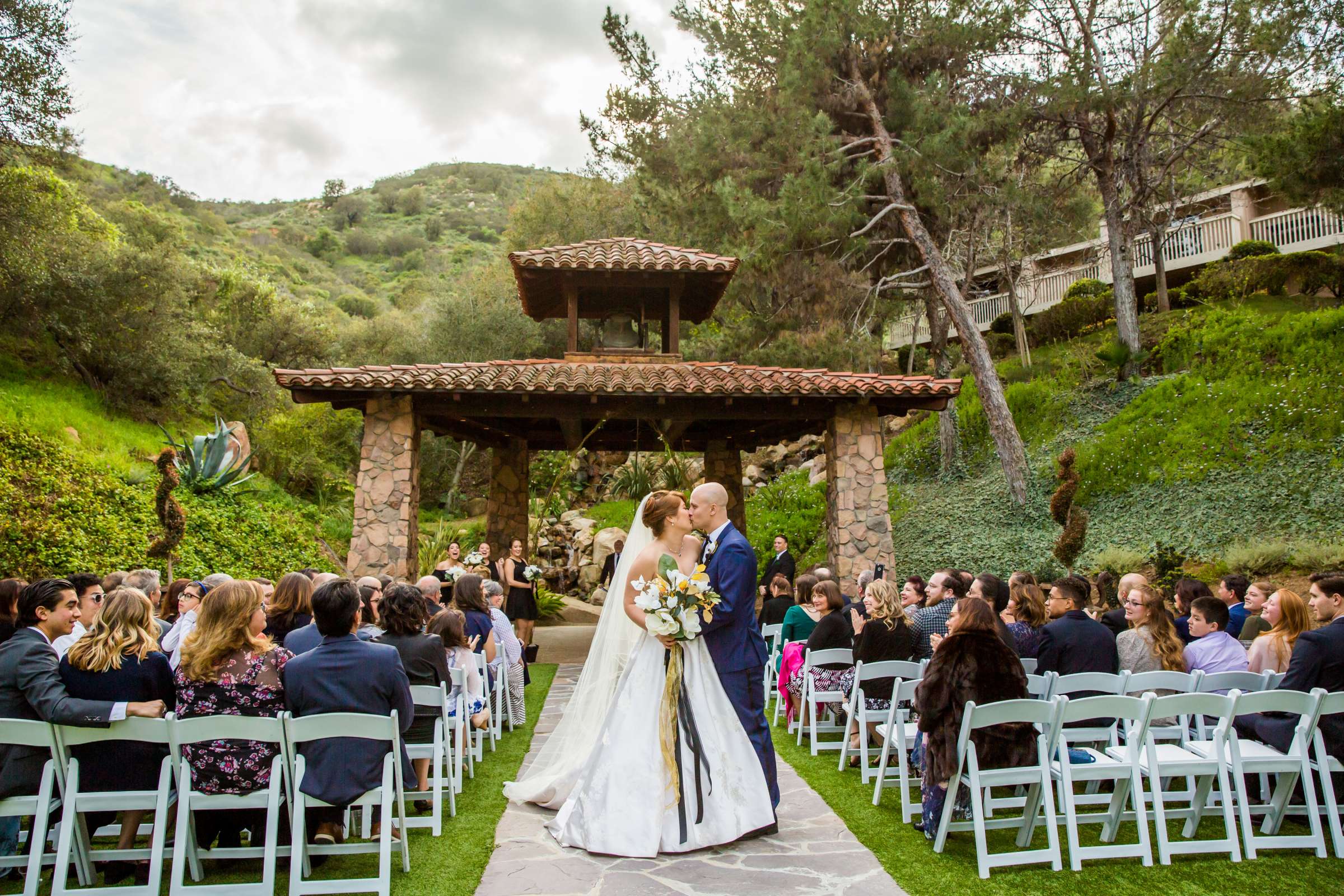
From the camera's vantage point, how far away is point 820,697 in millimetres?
6934

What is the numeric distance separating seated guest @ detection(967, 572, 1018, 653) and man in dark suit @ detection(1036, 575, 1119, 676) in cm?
21

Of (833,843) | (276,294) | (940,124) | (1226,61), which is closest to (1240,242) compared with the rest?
(1226,61)

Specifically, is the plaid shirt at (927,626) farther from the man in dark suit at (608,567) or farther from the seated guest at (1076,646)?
the man in dark suit at (608,567)

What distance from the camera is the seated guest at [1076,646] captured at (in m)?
5.61

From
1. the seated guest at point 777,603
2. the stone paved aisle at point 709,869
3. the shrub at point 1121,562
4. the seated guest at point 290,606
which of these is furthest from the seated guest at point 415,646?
the shrub at point 1121,562

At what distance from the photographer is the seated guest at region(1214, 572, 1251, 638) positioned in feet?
22.4

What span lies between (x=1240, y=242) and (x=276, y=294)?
2784 cm

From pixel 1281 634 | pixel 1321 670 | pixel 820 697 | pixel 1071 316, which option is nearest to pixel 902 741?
pixel 820 697

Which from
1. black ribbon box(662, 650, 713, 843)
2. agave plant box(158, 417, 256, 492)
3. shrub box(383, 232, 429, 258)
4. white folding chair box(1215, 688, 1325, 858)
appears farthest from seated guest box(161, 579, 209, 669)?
shrub box(383, 232, 429, 258)

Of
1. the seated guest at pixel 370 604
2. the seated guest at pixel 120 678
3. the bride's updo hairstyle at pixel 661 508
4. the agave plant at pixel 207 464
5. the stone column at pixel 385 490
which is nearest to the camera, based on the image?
the seated guest at pixel 120 678

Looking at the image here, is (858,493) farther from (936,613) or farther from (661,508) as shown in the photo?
(661,508)

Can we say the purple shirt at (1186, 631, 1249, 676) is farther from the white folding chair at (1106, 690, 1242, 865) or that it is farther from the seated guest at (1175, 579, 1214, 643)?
the white folding chair at (1106, 690, 1242, 865)

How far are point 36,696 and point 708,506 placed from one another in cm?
329

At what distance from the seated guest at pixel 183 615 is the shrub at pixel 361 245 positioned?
62021 mm
